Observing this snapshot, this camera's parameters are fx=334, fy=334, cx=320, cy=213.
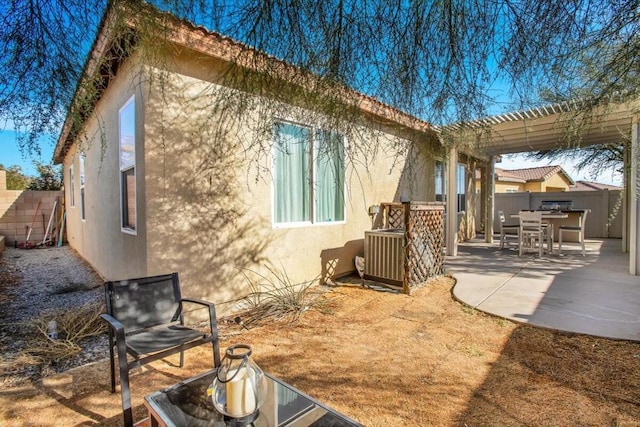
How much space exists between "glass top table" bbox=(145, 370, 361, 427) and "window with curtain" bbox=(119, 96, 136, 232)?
344 centimetres

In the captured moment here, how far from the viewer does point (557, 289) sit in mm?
5438

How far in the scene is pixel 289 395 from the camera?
1.97 metres

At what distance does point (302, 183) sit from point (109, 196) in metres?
3.50

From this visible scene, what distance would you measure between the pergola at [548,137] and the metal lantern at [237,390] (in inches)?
88.8

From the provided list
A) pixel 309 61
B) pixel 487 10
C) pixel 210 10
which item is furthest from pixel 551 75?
pixel 210 10

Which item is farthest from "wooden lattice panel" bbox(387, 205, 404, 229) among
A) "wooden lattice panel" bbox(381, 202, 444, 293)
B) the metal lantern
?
the metal lantern

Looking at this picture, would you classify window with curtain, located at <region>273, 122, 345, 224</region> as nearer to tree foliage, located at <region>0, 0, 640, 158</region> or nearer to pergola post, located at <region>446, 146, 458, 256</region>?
tree foliage, located at <region>0, 0, 640, 158</region>

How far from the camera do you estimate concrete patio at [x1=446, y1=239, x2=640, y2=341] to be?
4.09 meters

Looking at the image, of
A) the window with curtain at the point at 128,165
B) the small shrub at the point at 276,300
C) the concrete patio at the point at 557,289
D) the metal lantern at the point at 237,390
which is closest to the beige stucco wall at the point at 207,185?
the small shrub at the point at 276,300

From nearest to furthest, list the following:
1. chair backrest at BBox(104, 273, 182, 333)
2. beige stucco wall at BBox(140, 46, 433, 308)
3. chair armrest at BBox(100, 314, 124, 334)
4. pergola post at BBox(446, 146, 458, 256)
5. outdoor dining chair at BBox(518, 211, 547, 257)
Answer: chair armrest at BBox(100, 314, 124, 334) → chair backrest at BBox(104, 273, 182, 333) → beige stucco wall at BBox(140, 46, 433, 308) → outdoor dining chair at BBox(518, 211, 547, 257) → pergola post at BBox(446, 146, 458, 256)

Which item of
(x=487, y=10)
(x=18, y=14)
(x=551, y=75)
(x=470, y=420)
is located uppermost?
(x=487, y=10)

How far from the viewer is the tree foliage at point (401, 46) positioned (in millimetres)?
1834

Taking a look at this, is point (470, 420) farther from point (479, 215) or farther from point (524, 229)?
point (479, 215)

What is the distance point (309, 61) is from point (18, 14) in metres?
1.64
